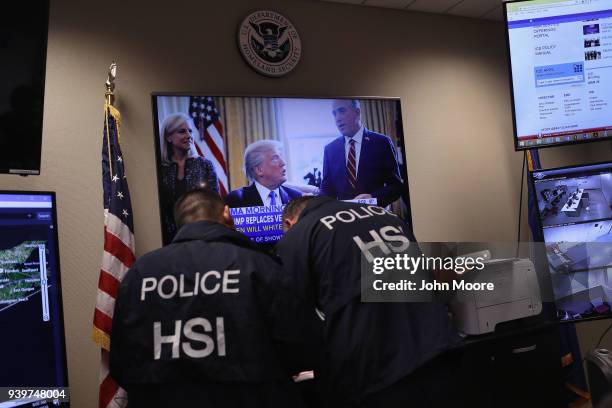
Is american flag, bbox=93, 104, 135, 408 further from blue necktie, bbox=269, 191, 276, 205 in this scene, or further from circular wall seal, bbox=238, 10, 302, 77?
circular wall seal, bbox=238, 10, 302, 77

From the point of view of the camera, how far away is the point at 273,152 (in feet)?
10.4

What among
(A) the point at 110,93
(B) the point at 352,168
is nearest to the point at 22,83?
(A) the point at 110,93

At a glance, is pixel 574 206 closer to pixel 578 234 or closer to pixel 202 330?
pixel 578 234

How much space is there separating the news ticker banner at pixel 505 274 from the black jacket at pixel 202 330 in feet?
1.53

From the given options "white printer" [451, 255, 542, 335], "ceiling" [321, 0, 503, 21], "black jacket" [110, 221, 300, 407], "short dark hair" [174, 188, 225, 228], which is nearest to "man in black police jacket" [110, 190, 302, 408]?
"black jacket" [110, 221, 300, 407]

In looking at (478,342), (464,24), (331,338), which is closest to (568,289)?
(478,342)

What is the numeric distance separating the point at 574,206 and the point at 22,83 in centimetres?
294

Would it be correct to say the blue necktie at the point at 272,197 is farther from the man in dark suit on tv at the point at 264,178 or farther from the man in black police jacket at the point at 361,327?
the man in black police jacket at the point at 361,327

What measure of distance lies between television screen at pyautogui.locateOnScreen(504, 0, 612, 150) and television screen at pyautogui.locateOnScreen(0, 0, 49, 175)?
99.7 inches

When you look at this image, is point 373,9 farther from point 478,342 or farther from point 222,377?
point 222,377

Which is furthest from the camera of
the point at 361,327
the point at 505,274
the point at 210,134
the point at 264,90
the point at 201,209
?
the point at 264,90

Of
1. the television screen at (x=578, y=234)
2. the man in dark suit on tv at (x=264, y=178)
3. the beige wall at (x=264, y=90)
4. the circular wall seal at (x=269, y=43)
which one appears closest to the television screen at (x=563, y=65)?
the television screen at (x=578, y=234)

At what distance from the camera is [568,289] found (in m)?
2.98

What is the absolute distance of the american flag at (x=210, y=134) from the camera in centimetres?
299
